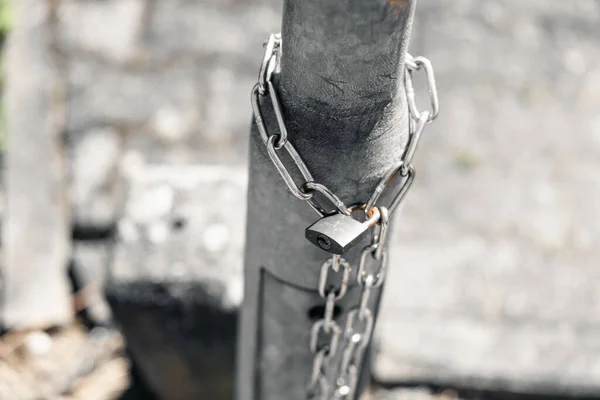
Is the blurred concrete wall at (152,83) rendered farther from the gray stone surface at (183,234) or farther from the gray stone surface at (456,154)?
the gray stone surface at (183,234)

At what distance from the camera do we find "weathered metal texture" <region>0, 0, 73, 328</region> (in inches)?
96.3

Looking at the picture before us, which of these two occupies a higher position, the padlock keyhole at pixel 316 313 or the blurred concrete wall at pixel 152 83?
the blurred concrete wall at pixel 152 83

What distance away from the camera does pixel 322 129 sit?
98 cm

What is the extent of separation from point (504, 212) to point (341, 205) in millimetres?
1563

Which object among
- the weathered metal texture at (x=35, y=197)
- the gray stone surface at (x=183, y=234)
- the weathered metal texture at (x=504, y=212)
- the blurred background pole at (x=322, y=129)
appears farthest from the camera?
the weathered metal texture at (x=35, y=197)

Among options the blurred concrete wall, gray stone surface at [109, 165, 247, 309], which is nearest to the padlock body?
gray stone surface at [109, 165, 247, 309]

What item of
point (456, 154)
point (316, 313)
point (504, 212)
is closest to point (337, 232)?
point (316, 313)

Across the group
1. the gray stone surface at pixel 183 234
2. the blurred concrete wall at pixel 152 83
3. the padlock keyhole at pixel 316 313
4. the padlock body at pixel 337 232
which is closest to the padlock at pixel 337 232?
the padlock body at pixel 337 232

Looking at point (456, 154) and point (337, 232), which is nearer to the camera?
point (337, 232)

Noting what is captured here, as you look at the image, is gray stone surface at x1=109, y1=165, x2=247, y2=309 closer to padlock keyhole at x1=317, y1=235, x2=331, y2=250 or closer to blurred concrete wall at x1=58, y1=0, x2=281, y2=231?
blurred concrete wall at x1=58, y1=0, x2=281, y2=231

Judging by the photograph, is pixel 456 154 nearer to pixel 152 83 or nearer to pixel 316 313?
pixel 152 83

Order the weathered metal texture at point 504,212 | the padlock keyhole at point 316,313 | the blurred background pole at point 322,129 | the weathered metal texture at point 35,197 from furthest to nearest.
Result: 1. the weathered metal texture at point 35,197
2. the weathered metal texture at point 504,212
3. the padlock keyhole at point 316,313
4. the blurred background pole at point 322,129

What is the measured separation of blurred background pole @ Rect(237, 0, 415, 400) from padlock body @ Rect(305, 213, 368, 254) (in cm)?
7

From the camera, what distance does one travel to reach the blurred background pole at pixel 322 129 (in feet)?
2.92
